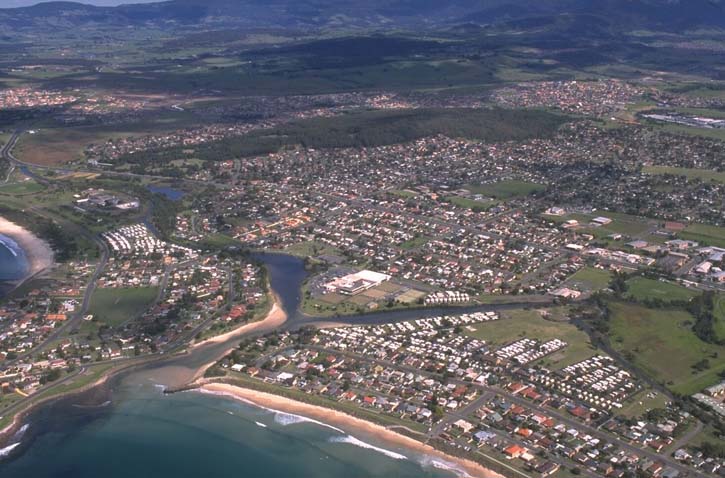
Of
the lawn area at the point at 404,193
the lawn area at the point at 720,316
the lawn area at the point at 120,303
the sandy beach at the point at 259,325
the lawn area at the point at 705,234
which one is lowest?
the lawn area at the point at 705,234

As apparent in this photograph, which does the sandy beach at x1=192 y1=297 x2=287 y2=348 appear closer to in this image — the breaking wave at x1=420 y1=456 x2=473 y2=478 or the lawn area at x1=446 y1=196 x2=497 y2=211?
the breaking wave at x1=420 y1=456 x2=473 y2=478

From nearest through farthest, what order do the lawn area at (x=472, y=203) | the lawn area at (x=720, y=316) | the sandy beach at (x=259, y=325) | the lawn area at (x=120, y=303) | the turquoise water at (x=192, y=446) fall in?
the turquoise water at (x=192, y=446), the sandy beach at (x=259, y=325), the lawn area at (x=720, y=316), the lawn area at (x=120, y=303), the lawn area at (x=472, y=203)

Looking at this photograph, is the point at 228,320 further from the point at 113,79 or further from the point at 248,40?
the point at 248,40

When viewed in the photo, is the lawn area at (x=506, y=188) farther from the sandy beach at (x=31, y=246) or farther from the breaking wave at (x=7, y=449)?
the breaking wave at (x=7, y=449)

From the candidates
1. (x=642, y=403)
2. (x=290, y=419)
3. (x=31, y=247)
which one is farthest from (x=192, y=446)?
(x=31, y=247)

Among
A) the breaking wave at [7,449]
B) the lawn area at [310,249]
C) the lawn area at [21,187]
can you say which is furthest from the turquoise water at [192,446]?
the lawn area at [21,187]

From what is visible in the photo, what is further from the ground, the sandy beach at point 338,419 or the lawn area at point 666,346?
the sandy beach at point 338,419

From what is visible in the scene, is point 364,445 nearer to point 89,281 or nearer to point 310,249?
point 89,281
